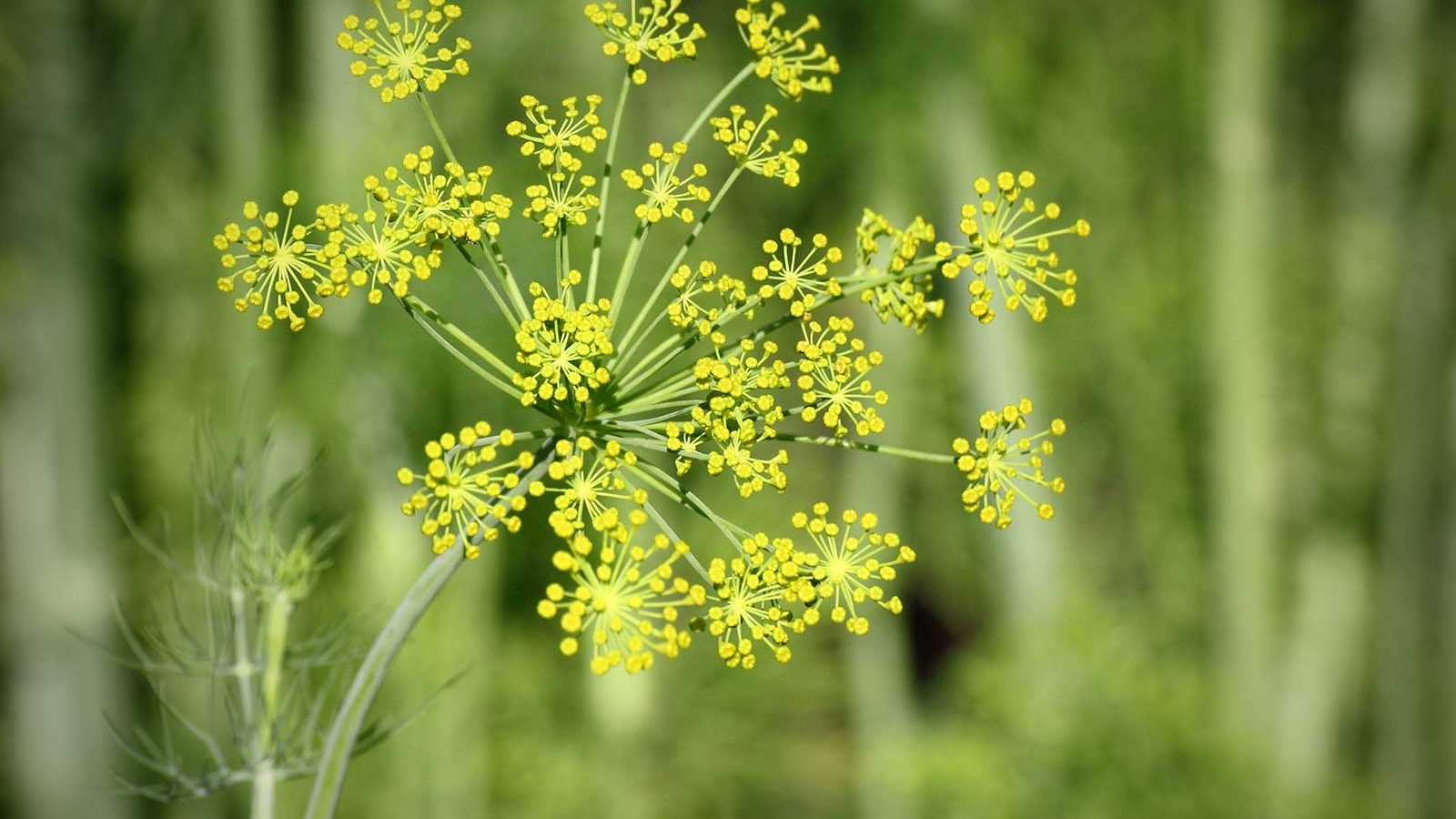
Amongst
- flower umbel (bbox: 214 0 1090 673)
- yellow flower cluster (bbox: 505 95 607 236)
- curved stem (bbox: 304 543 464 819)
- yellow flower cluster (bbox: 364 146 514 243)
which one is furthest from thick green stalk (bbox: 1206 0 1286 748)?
curved stem (bbox: 304 543 464 819)

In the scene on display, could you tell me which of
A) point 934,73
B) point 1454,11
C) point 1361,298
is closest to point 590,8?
point 934,73

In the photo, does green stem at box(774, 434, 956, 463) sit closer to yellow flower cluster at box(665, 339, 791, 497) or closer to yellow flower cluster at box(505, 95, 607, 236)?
yellow flower cluster at box(665, 339, 791, 497)

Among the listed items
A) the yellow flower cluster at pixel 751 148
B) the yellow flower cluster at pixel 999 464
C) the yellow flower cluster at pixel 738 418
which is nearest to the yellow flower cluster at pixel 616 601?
the yellow flower cluster at pixel 738 418

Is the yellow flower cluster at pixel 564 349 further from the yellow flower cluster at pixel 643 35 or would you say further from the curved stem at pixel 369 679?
the yellow flower cluster at pixel 643 35

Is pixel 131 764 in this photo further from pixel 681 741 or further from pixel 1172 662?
pixel 1172 662

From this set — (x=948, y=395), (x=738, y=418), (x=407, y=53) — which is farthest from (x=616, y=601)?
(x=948, y=395)
